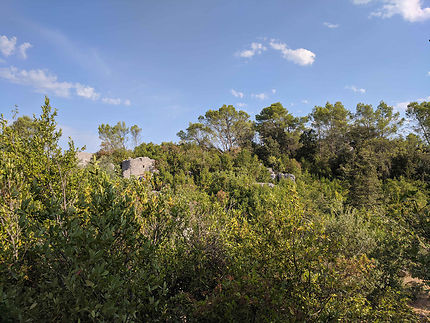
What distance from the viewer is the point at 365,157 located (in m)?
24.2

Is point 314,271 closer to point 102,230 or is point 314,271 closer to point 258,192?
point 102,230

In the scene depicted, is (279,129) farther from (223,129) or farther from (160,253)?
(160,253)

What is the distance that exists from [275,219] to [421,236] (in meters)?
3.58

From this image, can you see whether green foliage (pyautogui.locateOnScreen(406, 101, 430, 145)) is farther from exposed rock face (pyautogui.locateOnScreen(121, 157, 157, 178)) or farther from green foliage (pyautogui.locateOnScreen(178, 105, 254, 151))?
exposed rock face (pyautogui.locateOnScreen(121, 157, 157, 178))

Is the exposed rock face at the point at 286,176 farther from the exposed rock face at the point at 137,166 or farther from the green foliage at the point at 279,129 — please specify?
the exposed rock face at the point at 137,166

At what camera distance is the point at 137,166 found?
880 inches

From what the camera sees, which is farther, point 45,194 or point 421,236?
point 421,236

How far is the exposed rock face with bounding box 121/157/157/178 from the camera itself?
2183 centimetres

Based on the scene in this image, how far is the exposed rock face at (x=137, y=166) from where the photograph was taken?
21825 millimetres

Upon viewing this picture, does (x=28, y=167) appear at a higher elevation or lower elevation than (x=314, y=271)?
higher

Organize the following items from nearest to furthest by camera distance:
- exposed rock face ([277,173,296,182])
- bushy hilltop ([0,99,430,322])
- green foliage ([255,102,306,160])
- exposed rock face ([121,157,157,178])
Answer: bushy hilltop ([0,99,430,322]) → exposed rock face ([121,157,157,178]) → exposed rock face ([277,173,296,182]) → green foliage ([255,102,306,160])

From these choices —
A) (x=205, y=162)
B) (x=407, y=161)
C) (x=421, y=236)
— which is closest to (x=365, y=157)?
(x=407, y=161)

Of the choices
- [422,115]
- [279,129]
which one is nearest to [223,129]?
[279,129]

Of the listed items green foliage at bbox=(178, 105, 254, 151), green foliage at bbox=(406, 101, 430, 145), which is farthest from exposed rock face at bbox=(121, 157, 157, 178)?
green foliage at bbox=(406, 101, 430, 145)
